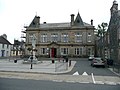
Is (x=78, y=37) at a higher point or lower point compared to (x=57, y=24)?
lower

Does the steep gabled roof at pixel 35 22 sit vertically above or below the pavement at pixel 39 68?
above

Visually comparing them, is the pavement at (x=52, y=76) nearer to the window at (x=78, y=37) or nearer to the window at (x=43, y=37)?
the window at (x=78, y=37)

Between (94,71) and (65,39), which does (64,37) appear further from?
(94,71)

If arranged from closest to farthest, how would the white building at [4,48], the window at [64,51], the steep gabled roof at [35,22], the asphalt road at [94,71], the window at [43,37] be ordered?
the asphalt road at [94,71]
the window at [64,51]
the window at [43,37]
the steep gabled roof at [35,22]
the white building at [4,48]

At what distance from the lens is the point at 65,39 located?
55.4 meters

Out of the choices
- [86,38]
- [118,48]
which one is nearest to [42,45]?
[86,38]

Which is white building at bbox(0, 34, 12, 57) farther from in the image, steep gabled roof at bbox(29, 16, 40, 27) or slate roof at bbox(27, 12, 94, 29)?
steep gabled roof at bbox(29, 16, 40, 27)

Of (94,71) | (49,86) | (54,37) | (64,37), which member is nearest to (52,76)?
(49,86)

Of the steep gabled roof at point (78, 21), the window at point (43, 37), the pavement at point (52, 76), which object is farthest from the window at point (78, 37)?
the pavement at point (52, 76)

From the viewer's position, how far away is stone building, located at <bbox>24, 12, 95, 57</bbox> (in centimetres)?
5378

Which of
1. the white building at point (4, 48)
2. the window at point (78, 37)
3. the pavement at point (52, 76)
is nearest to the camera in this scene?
the pavement at point (52, 76)

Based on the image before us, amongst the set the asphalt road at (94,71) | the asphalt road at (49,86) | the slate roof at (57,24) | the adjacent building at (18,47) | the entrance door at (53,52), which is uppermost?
the slate roof at (57,24)

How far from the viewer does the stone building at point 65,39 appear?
53781mm

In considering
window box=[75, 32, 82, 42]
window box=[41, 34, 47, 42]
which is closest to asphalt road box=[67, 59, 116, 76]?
window box=[75, 32, 82, 42]
